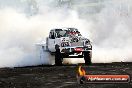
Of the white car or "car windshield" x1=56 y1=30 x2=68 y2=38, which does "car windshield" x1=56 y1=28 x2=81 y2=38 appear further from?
the white car

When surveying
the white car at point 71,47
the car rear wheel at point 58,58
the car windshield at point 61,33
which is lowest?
the car rear wheel at point 58,58

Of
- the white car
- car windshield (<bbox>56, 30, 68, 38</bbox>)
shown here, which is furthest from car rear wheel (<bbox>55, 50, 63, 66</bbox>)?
car windshield (<bbox>56, 30, 68, 38</bbox>)

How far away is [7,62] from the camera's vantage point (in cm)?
2708

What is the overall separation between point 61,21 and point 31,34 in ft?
16.2

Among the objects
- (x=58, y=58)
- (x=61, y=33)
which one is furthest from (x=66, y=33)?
(x=58, y=58)

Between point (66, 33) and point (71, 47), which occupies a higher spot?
point (66, 33)

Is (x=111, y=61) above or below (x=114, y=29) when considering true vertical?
below

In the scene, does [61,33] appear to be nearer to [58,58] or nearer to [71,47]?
[71,47]

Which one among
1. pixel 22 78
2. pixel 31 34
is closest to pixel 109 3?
pixel 31 34

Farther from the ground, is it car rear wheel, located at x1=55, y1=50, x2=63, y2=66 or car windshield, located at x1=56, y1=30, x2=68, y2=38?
car windshield, located at x1=56, y1=30, x2=68, y2=38

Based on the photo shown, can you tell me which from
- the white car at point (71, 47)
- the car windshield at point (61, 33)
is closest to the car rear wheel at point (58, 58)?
the white car at point (71, 47)

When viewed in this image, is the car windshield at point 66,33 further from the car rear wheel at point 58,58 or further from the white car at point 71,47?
the car rear wheel at point 58,58

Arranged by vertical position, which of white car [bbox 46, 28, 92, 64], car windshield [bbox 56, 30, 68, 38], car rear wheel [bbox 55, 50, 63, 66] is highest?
car windshield [bbox 56, 30, 68, 38]

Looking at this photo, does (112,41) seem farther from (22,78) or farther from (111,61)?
(22,78)
